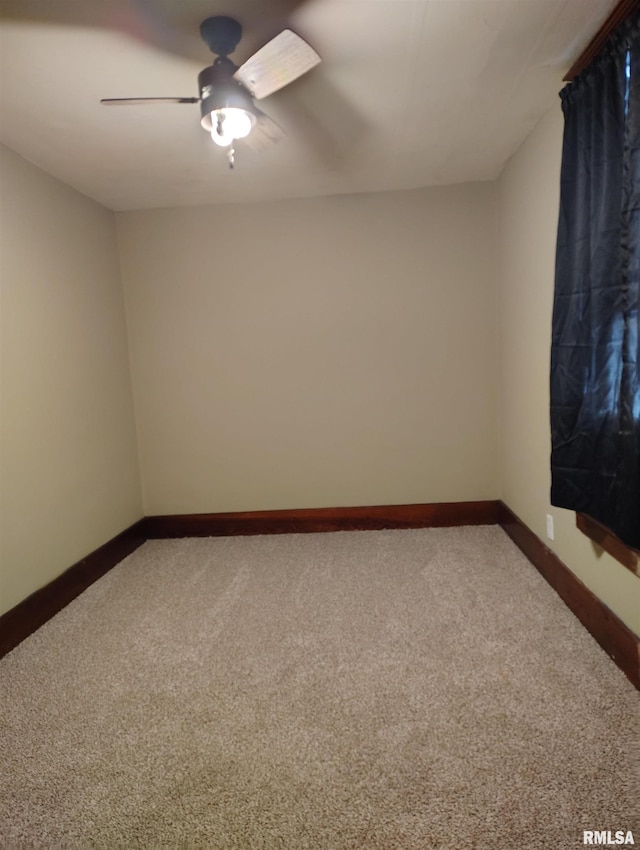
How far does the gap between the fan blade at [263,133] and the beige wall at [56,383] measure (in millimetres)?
1215

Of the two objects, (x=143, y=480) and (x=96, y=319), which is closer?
(x=96, y=319)

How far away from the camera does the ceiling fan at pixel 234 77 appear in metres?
1.43

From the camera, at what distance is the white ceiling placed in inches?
57.8

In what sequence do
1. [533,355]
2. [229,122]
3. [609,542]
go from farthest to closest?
[533,355], [609,542], [229,122]

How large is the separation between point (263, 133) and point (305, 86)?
0.24 metres

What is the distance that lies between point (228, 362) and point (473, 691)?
8.01 feet

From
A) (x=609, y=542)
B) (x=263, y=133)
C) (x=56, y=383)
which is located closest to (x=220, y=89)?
(x=263, y=133)

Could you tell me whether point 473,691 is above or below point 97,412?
below

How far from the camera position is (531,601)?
217cm

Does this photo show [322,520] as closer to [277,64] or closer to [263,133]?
[263,133]

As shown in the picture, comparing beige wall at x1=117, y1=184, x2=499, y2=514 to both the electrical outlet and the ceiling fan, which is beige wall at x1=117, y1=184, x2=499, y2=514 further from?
the ceiling fan

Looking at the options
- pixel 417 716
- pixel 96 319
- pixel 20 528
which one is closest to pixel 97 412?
pixel 96 319

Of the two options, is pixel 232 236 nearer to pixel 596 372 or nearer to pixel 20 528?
pixel 20 528

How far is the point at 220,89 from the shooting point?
5.05 ft
